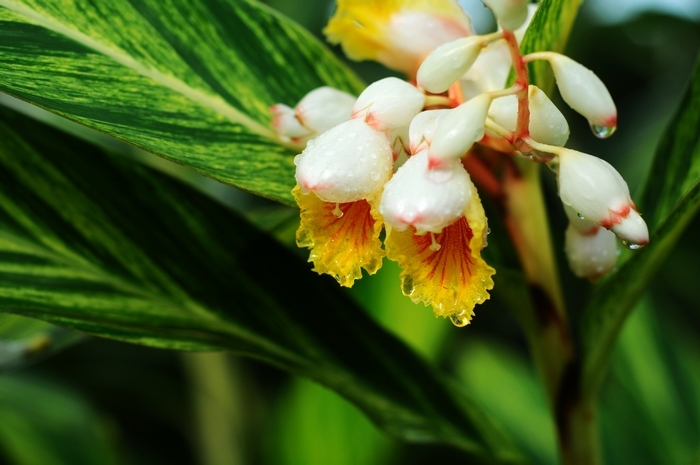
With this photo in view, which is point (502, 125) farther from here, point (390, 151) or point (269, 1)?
point (269, 1)

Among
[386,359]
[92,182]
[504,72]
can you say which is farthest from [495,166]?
[92,182]

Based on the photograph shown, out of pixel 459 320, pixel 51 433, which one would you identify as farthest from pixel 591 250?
pixel 51 433

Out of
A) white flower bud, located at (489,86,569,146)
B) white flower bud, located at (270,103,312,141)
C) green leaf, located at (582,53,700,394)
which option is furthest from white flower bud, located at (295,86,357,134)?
green leaf, located at (582,53,700,394)

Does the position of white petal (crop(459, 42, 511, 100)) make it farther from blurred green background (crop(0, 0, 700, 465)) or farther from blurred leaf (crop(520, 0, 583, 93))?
blurred green background (crop(0, 0, 700, 465))

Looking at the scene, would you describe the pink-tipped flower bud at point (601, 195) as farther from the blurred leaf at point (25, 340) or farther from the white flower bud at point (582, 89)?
the blurred leaf at point (25, 340)

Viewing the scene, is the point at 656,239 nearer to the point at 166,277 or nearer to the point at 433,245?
the point at 433,245

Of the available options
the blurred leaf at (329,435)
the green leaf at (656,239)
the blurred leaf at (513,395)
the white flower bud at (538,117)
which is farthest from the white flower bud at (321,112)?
the blurred leaf at (513,395)

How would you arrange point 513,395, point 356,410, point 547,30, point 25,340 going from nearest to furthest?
point 547,30
point 25,340
point 356,410
point 513,395
